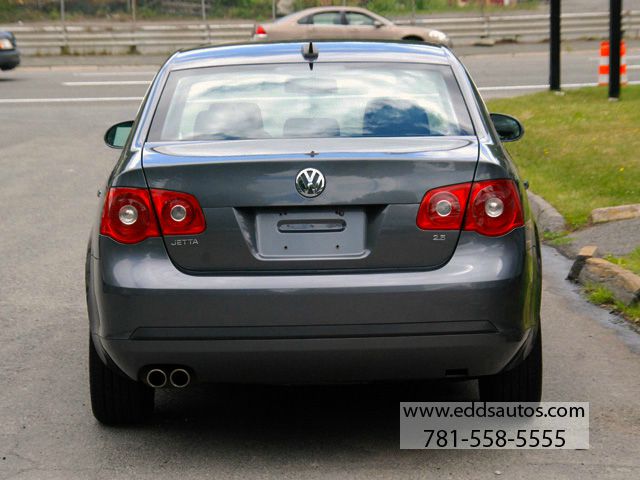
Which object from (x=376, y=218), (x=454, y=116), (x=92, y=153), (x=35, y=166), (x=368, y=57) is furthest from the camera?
(x=92, y=153)

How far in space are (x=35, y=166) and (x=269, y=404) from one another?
10.0m

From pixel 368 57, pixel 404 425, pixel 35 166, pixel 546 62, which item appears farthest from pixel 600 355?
pixel 546 62

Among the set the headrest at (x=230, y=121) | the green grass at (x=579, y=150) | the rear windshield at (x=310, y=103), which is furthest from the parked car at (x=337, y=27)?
the headrest at (x=230, y=121)

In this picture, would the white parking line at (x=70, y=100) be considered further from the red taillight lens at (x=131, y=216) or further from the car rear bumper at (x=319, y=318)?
the car rear bumper at (x=319, y=318)

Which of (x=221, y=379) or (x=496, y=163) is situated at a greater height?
(x=496, y=163)

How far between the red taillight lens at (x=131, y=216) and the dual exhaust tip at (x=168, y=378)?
50 centimetres

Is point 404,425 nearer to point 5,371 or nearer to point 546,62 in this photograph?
point 5,371

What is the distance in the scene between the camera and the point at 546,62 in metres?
29.6

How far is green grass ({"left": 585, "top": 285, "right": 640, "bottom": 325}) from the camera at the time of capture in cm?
764

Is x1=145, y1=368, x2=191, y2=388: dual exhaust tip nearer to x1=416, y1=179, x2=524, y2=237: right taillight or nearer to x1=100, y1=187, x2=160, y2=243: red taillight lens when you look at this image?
x1=100, y1=187, x2=160, y2=243: red taillight lens

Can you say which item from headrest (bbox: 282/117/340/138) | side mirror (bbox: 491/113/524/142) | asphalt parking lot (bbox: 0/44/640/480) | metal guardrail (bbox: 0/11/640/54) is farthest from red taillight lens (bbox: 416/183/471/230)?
metal guardrail (bbox: 0/11/640/54)

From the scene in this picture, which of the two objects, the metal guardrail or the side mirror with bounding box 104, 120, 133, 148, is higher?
the side mirror with bounding box 104, 120, 133, 148

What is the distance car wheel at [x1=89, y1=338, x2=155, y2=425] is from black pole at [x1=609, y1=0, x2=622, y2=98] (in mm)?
13395

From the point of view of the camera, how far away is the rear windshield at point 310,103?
5.45m
